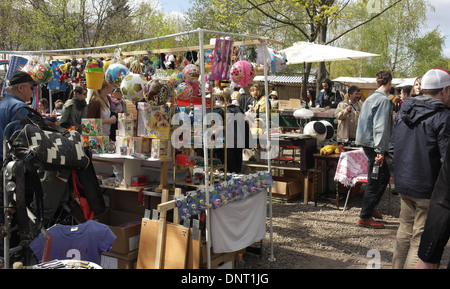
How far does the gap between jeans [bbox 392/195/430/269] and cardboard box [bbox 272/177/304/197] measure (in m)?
3.40

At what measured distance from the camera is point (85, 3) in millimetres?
18297

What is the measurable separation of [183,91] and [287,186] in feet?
11.8

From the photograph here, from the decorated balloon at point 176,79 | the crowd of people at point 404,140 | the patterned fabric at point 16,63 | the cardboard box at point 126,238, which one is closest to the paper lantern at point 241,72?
the crowd of people at point 404,140

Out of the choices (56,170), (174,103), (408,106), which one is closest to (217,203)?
(174,103)

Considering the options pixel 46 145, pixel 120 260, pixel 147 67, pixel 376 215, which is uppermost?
pixel 147 67

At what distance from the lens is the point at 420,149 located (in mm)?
3416

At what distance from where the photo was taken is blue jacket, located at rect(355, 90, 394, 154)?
17.9 ft

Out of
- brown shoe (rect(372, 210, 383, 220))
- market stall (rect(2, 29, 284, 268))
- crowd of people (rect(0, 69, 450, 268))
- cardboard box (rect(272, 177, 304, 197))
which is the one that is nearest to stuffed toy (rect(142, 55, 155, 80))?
market stall (rect(2, 29, 284, 268))

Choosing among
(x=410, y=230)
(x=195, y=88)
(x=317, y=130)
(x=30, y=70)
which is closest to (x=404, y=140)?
(x=410, y=230)

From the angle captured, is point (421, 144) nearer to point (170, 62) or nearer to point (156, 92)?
point (156, 92)

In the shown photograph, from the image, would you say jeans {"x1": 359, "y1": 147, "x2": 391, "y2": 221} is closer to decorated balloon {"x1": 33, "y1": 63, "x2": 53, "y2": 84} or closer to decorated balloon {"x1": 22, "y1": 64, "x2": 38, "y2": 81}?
decorated balloon {"x1": 33, "y1": 63, "x2": 53, "y2": 84}

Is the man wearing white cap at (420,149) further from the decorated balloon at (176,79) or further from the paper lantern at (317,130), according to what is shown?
the paper lantern at (317,130)

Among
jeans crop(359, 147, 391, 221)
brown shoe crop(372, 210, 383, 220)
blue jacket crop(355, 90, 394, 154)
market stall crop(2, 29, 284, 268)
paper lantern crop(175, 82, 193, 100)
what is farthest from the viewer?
brown shoe crop(372, 210, 383, 220)

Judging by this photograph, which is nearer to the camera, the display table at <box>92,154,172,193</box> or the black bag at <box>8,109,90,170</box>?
the black bag at <box>8,109,90,170</box>
